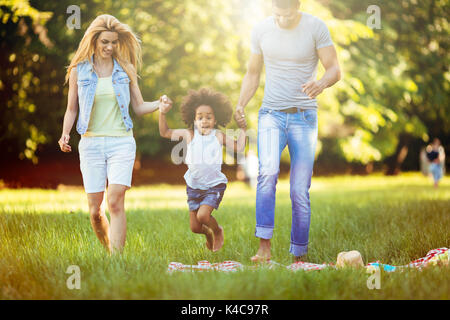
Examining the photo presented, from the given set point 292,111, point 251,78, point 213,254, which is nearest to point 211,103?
point 251,78

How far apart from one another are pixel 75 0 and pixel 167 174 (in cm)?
1007

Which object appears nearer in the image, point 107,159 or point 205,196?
point 107,159

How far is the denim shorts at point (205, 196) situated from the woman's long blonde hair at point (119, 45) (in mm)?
1197

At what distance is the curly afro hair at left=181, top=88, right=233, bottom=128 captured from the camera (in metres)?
4.98

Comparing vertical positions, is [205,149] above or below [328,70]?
below

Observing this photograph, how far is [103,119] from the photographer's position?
456cm

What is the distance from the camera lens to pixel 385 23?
15.2m

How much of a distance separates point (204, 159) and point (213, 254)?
36.5 inches

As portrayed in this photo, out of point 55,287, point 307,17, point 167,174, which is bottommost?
point 167,174

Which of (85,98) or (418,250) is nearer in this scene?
(85,98)

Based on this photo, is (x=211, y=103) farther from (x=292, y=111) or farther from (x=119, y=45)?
(x=119, y=45)

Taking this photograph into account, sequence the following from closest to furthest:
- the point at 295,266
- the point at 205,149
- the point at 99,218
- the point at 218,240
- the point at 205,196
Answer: the point at 295,266 < the point at 99,218 < the point at 205,149 < the point at 205,196 < the point at 218,240

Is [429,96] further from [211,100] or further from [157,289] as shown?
[157,289]

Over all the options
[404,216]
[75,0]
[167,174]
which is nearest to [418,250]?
[404,216]
